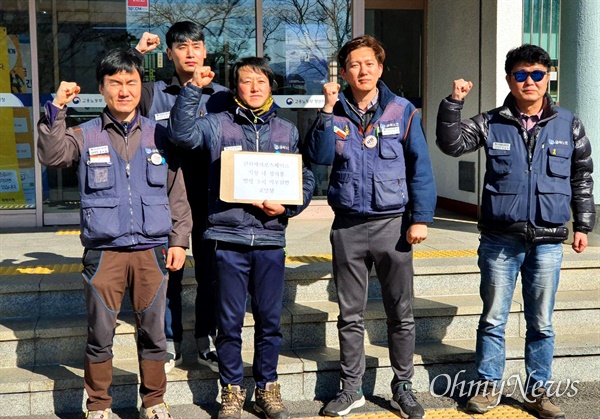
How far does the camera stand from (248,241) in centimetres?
430

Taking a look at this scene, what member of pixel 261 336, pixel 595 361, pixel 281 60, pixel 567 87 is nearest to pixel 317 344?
pixel 261 336

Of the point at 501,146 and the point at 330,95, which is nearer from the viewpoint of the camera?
the point at 330,95

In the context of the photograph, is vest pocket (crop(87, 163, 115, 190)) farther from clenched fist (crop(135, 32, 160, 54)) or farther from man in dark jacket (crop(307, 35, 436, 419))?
man in dark jacket (crop(307, 35, 436, 419))

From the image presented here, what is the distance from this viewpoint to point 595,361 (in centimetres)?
519

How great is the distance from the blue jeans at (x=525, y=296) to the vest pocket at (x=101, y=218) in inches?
85.3

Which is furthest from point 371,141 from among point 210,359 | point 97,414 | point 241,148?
point 97,414

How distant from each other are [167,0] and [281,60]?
140 centimetres

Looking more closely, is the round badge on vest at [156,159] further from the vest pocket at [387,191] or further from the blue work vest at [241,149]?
the vest pocket at [387,191]

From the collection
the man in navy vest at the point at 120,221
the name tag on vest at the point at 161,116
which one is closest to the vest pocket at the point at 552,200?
the man in navy vest at the point at 120,221

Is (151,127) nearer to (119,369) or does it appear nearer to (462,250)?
(119,369)

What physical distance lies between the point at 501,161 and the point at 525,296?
83 cm

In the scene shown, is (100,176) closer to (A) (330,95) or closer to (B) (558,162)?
(A) (330,95)

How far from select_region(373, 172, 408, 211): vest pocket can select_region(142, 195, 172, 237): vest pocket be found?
1.19 metres

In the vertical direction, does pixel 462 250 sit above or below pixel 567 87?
below
